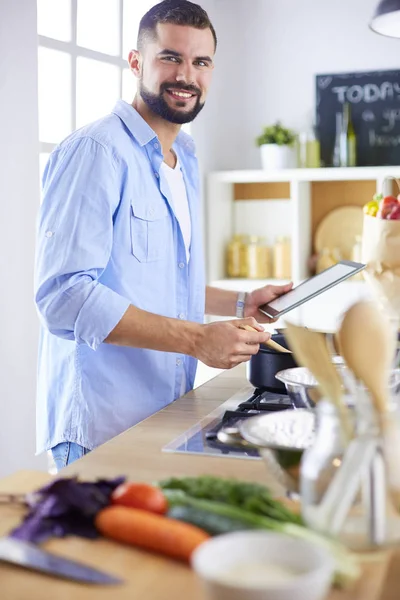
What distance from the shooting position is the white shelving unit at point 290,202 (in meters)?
4.52

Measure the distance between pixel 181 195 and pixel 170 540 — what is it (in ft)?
4.98

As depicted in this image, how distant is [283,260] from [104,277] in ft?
9.47

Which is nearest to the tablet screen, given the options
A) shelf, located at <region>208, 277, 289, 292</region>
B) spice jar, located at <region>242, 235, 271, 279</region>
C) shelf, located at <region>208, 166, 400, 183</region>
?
shelf, located at <region>208, 166, 400, 183</region>

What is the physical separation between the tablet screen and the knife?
107cm

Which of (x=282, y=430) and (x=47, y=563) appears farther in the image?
(x=282, y=430)

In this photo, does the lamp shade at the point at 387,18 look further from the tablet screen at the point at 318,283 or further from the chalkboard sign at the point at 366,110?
the chalkboard sign at the point at 366,110

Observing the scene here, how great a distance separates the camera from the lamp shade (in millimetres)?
2508

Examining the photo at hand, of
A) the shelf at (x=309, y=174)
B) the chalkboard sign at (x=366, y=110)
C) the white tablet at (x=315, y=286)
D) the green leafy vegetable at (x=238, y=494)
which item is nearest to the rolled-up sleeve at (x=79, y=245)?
the white tablet at (x=315, y=286)

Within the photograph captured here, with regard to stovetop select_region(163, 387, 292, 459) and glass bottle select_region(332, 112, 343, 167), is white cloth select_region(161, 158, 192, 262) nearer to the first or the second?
stovetop select_region(163, 387, 292, 459)

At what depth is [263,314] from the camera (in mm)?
2248

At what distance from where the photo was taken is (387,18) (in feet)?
8.64

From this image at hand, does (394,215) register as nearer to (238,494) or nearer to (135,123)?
(135,123)

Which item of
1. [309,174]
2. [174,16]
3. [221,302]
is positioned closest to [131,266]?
[221,302]

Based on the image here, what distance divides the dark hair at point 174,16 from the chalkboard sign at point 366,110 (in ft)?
8.60
